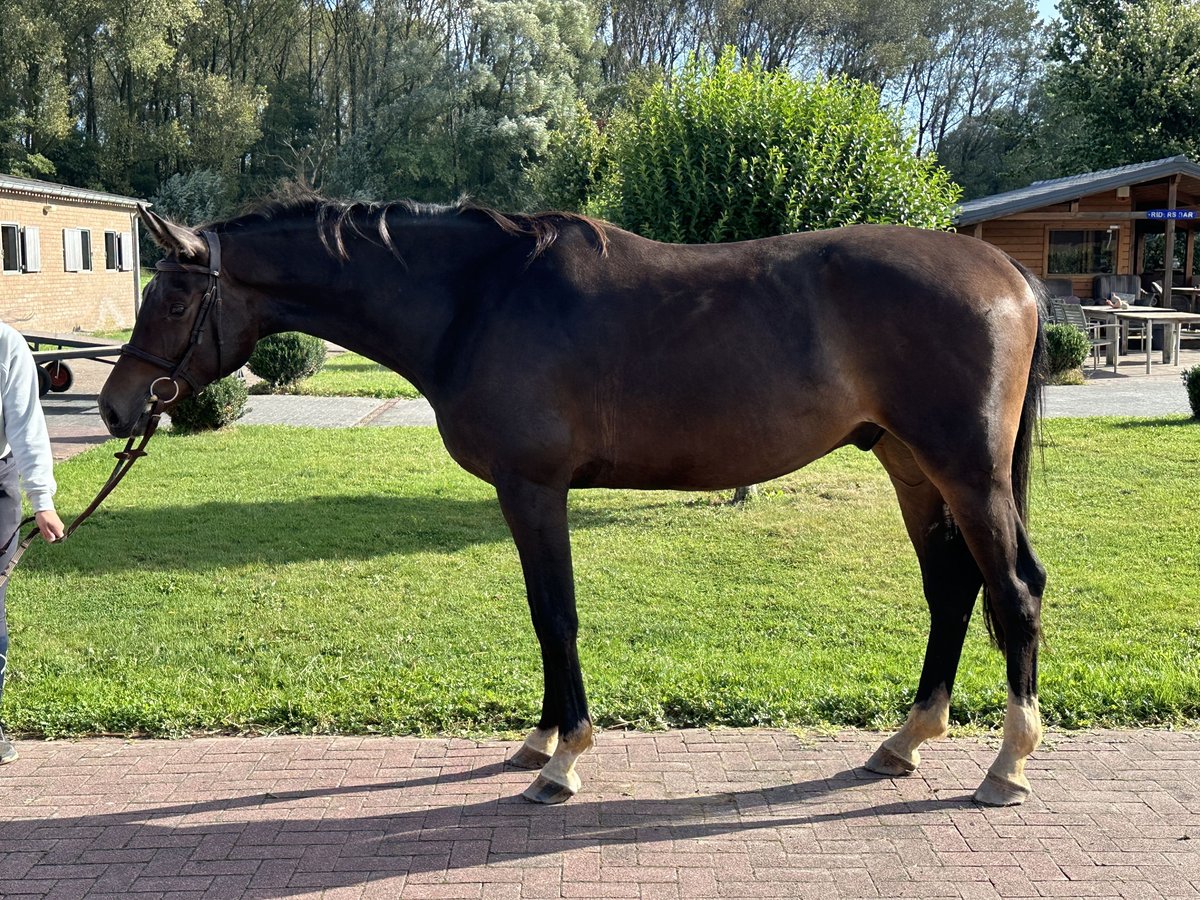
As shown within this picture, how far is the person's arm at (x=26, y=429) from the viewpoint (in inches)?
160

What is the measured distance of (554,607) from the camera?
13.2 ft

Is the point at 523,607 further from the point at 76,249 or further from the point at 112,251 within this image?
the point at 112,251

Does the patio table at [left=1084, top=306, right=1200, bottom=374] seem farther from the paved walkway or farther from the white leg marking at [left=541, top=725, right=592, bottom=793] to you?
the white leg marking at [left=541, top=725, right=592, bottom=793]

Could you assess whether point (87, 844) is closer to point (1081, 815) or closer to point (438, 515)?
point (1081, 815)

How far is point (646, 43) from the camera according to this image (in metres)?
58.2

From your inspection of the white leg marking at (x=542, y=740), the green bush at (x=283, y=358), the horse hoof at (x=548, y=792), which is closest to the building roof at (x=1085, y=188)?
the green bush at (x=283, y=358)

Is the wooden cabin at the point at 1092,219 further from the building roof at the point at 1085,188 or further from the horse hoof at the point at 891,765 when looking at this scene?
the horse hoof at the point at 891,765

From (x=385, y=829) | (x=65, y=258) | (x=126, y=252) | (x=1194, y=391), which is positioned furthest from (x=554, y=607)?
(x=126, y=252)

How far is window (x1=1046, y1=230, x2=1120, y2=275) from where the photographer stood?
26.3m

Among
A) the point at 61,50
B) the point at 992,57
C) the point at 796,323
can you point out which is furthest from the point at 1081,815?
the point at 992,57

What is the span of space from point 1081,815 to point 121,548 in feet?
22.6

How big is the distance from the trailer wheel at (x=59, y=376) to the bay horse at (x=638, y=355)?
492 inches

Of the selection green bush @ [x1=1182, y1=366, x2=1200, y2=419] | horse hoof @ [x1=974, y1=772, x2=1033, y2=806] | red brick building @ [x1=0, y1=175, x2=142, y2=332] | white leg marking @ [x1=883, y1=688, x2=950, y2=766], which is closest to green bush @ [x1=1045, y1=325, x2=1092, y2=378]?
green bush @ [x1=1182, y1=366, x2=1200, y2=419]

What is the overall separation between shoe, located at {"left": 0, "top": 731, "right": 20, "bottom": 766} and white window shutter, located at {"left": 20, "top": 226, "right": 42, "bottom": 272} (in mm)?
25096
